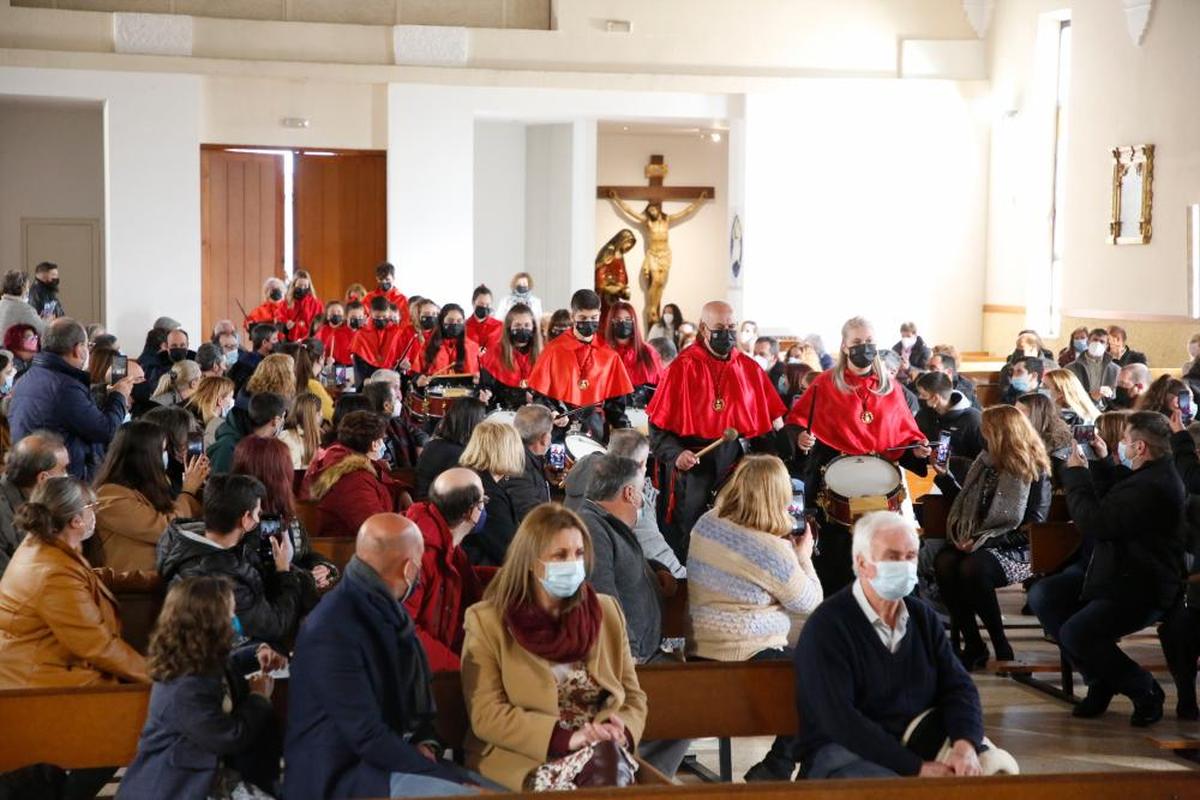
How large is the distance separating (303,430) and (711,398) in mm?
2171

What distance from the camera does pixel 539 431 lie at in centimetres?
775

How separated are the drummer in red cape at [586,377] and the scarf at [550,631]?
506 centimetres

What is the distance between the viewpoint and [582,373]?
32.1 feet

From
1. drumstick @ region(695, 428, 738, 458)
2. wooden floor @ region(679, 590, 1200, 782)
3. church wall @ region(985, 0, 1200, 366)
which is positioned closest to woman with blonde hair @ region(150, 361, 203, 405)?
drumstick @ region(695, 428, 738, 458)

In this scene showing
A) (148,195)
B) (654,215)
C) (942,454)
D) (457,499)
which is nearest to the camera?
(457,499)

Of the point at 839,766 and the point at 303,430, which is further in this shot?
the point at 303,430

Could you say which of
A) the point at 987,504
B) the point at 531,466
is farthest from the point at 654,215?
the point at 531,466

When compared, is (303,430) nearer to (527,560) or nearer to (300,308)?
(527,560)

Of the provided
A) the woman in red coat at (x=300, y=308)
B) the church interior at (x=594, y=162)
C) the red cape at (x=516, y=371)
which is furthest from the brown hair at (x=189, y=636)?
the woman in red coat at (x=300, y=308)

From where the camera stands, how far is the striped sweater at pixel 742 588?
5699 millimetres

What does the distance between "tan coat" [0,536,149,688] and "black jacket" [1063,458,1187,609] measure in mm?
4171

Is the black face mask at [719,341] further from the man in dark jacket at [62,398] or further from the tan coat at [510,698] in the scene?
the tan coat at [510,698]

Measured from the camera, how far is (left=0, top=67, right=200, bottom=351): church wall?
756 inches

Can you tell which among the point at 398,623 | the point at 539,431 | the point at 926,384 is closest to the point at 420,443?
the point at 539,431
